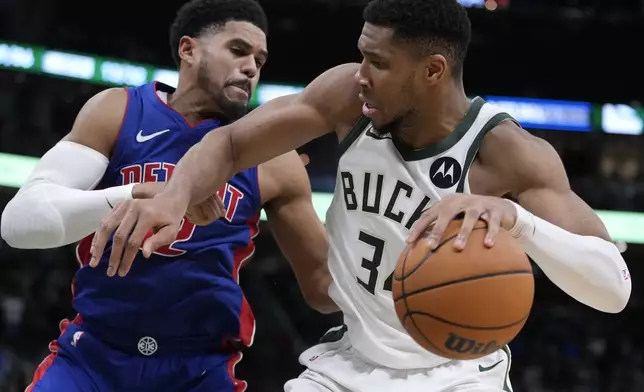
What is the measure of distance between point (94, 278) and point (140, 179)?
415 millimetres

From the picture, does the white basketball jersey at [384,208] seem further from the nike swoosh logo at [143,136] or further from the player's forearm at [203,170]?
the nike swoosh logo at [143,136]

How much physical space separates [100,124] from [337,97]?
3.19ft

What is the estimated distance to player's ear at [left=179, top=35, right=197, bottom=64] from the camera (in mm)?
3826

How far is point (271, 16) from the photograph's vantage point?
52.2ft

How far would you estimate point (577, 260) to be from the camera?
98.5 inches

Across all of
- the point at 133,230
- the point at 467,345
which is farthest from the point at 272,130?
the point at 467,345

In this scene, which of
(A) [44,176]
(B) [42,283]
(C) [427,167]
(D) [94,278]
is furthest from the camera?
(B) [42,283]

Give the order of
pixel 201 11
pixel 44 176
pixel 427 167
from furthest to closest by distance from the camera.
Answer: pixel 201 11
pixel 44 176
pixel 427 167

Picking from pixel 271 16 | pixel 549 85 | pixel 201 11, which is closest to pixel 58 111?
pixel 271 16

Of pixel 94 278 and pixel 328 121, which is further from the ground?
pixel 328 121

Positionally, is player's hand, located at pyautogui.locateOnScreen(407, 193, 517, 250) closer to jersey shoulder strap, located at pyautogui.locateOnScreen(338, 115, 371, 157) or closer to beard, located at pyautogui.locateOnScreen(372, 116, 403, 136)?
beard, located at pyautogui.locateOnScreen(372, 116, 403, 136)

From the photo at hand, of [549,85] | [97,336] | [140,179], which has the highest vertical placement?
[140,179]

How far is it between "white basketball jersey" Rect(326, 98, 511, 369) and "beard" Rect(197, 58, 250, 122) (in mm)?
720

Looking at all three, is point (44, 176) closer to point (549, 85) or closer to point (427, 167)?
point (427, 167)
